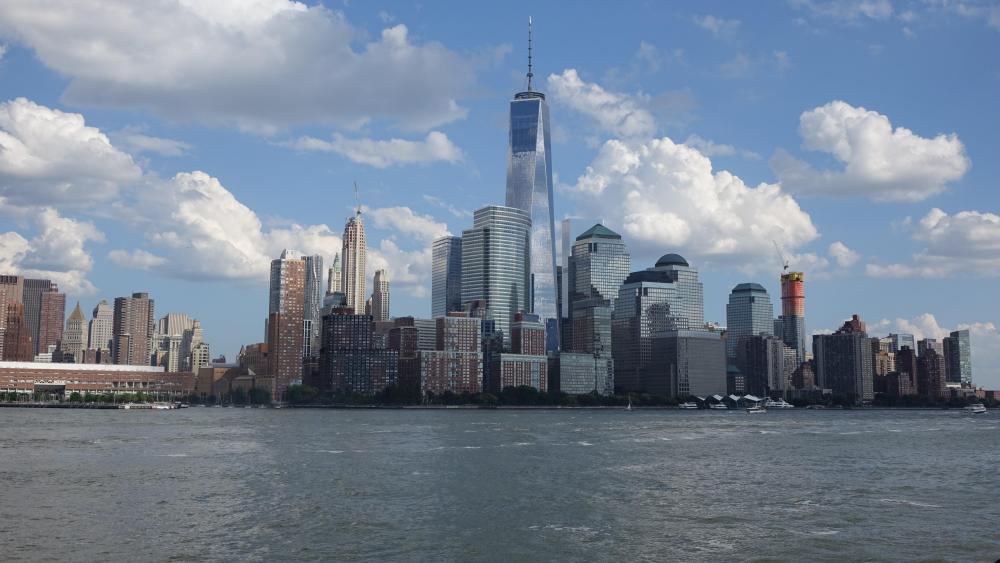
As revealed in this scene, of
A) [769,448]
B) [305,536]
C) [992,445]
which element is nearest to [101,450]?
[305,536]

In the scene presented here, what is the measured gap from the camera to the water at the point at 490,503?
51.5 metres

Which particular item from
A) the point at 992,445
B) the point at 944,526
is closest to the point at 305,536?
the point at 944,526

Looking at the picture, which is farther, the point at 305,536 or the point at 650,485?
the point at 650,485

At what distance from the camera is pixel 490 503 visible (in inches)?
2689

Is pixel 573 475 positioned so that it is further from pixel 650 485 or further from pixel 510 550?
pixel 510 550

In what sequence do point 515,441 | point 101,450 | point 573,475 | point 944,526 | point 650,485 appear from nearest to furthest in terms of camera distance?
point 944,526
point 650,485
point 573,475
point 101,450
point 515,441

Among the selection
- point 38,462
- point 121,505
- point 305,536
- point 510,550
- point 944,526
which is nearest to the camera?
point 510,550

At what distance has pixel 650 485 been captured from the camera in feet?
258

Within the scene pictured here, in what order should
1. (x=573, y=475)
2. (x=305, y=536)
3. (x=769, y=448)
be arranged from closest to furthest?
(x=305, y=536) < (x=573, y=475) < (x=769, y=448)

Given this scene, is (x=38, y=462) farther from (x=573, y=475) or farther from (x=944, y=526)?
(x=944, y=526)

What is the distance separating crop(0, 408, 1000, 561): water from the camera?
169 feet

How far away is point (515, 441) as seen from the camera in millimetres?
136875

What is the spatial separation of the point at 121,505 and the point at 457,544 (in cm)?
2770

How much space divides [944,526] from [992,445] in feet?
304
